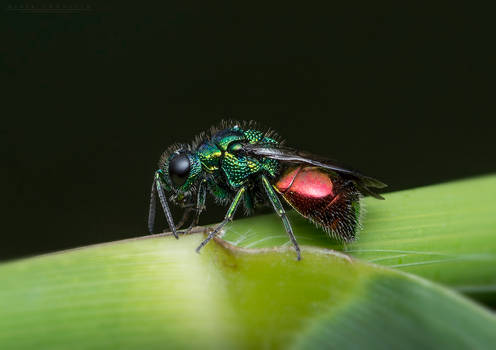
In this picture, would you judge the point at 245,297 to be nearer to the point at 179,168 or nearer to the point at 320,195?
the point at 320,195

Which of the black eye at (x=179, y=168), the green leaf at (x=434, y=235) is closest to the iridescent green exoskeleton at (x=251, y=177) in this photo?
the black eye at (x=179, y=168)

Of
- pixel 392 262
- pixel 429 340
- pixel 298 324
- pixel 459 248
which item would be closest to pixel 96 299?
pixel 298 324

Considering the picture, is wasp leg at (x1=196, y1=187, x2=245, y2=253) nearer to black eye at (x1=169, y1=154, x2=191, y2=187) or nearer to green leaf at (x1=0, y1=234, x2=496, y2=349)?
green leaf at (x1=0, y1=234, x2=496, y2=349)

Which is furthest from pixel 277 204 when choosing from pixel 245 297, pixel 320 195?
pixel 245 297

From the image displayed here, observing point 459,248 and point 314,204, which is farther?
point 314,204

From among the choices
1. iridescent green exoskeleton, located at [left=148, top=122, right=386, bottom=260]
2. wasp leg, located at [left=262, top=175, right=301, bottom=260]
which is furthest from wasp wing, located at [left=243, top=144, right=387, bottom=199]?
wasp leg, located at [left=262, top=175, right=301, bottom=260]

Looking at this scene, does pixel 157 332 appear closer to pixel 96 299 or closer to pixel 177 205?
pixel 96 299
